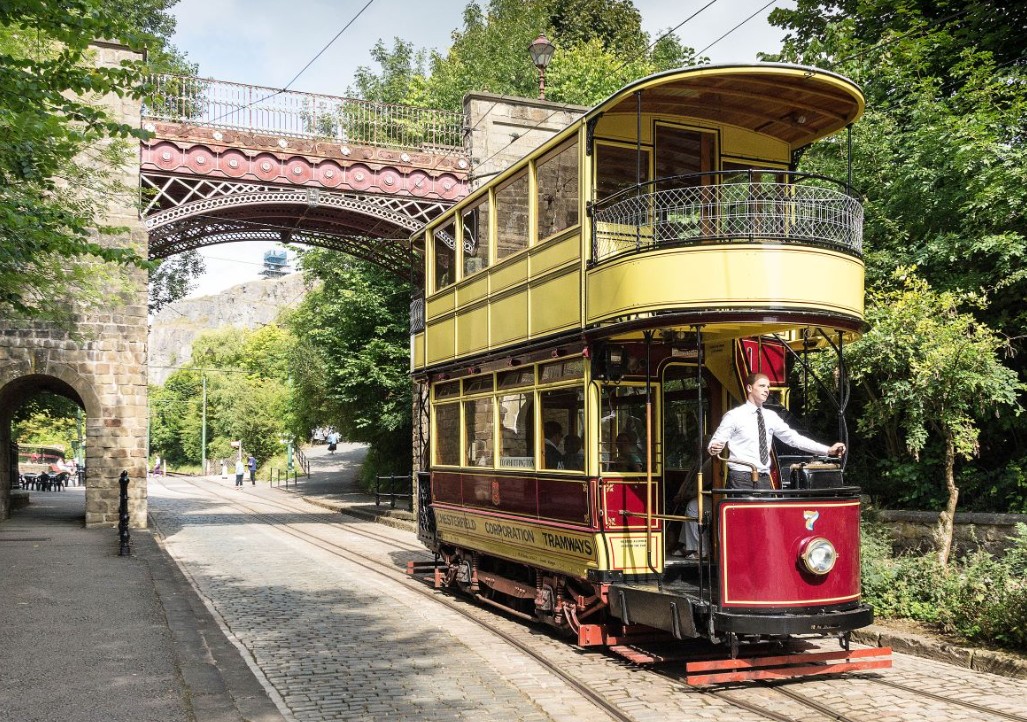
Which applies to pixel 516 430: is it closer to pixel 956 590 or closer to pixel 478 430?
pixel 478 430

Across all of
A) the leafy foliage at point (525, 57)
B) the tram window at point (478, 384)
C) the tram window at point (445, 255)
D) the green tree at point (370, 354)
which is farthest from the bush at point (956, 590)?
the leafy foliage at point (525, 57)

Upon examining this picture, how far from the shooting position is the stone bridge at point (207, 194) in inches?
922

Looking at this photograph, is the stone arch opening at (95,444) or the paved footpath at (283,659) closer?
the paved footpath at (283,659)

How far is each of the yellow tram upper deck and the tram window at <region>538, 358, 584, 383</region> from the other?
0.27 meters

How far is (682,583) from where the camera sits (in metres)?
9.08

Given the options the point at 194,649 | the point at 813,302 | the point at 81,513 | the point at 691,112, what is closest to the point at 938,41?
the point at 691,112

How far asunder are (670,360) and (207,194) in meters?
17.7

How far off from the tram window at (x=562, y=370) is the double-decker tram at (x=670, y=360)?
0.03 metres

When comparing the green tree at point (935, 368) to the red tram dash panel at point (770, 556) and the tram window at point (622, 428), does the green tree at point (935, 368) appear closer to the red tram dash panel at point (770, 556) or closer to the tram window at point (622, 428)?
the tram window at point (622, 428)

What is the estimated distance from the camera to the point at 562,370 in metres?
9.93

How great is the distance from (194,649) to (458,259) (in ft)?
19.1

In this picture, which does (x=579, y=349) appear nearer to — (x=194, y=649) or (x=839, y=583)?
(x=839, y=583)

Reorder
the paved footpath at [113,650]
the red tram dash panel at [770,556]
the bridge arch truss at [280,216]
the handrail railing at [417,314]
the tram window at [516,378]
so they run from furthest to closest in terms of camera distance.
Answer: the bridge arch truss at [280,216] < the handrail railing at [417,314] < the tram window at [516,378] < the red tram dash panel at [770,556] < the paved footpath at [113,650]

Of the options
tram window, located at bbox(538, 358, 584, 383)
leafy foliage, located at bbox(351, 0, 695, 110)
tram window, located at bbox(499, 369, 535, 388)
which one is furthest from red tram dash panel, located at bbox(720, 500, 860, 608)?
leafy foliage, located at bbox(351, 0, 695, 110)
